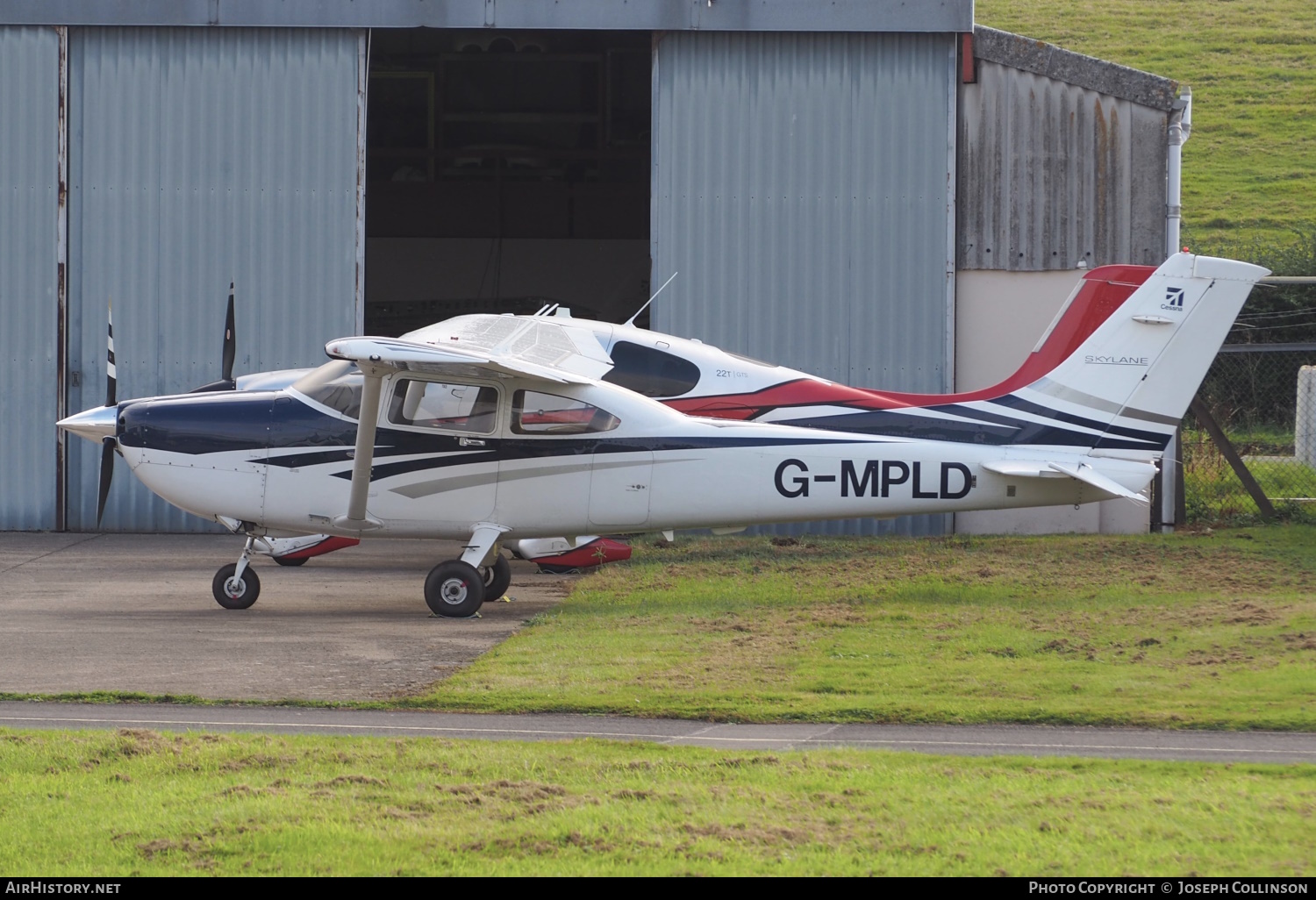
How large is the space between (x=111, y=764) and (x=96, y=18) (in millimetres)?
14096

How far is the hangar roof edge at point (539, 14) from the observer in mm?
17625

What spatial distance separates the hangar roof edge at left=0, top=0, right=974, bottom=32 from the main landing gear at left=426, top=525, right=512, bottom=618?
8.34m

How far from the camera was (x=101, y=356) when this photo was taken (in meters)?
17.9

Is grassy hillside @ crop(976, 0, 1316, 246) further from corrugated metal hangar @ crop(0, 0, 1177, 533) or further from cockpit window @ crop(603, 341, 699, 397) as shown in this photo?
cockpit window @ crop(603, 341, 699, 397)

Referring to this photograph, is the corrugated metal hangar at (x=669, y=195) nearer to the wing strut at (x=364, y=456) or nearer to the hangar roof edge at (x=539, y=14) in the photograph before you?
the hangar roof edge at (x=539, y=14)

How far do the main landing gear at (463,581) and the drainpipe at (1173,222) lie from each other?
30.3 feet

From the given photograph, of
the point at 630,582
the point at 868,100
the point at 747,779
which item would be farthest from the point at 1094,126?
the point at 747,779

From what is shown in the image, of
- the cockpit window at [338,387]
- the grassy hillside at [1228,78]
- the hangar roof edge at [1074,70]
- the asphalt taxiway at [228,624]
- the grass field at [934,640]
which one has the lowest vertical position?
the asphalt taxiway at [228,624]

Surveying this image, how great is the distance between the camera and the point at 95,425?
39.5ft

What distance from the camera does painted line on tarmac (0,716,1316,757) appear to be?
6988 millimetres

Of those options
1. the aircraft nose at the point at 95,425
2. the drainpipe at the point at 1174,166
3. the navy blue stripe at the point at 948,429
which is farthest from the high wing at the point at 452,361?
the drainpipe at the point at 1174,166

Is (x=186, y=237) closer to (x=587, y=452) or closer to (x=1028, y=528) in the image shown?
(x=587, y=452)

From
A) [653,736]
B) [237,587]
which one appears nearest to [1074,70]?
[237,587]

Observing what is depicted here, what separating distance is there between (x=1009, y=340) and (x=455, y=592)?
360 inches
